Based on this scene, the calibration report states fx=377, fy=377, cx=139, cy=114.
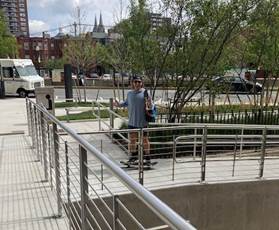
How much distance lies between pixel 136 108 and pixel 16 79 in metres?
21.0

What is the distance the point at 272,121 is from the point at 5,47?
24.7 meters

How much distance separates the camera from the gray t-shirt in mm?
7000

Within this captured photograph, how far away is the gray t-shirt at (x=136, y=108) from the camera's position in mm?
7000

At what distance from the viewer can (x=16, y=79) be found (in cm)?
2609

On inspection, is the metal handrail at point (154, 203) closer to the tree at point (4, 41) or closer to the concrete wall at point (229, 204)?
the concrete wall at point (229, 204)

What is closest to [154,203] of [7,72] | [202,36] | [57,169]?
[57,169]

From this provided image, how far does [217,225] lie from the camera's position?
7.00 m

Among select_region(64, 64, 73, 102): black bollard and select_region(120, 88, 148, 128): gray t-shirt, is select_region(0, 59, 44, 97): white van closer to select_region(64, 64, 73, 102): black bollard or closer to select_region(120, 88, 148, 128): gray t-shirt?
select_region(64, 64, 73, 102): black bollard

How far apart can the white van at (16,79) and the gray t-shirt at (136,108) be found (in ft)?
66.4

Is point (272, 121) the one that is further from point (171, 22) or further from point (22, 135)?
point (22, 135)

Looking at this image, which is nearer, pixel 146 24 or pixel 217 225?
pixel 217 225

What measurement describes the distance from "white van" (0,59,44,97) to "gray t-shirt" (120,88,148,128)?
20.2m

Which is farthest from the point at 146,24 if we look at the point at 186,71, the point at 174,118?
the point at 174,118

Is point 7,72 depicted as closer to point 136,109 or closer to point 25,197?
point 136,109
